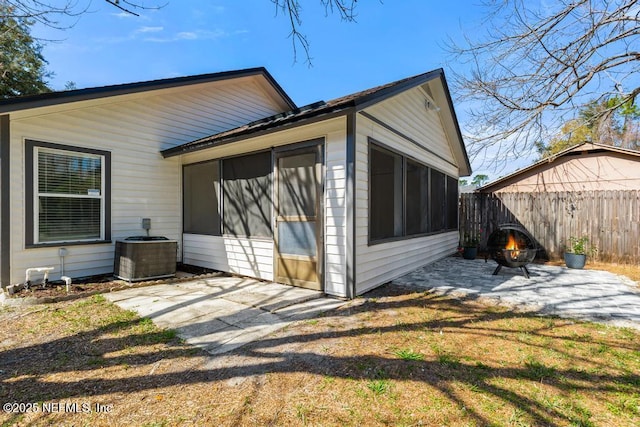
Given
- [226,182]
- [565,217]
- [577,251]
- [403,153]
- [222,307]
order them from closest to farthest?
[222,307]
[403,153]
[226,182]
[577,251]
[565,217]

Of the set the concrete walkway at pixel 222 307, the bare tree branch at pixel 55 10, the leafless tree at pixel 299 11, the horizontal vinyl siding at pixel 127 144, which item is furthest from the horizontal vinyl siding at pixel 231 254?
the bare tree branch at pixel 55 10

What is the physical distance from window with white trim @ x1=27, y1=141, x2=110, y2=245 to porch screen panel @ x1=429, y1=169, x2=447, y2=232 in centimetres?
726

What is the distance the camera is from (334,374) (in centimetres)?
244

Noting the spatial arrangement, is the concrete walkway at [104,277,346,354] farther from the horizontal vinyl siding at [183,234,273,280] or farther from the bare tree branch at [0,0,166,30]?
the bare tree branch at [0,0,166,30]

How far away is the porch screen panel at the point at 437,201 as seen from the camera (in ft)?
25.0

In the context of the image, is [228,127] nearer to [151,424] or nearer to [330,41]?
[330,41]

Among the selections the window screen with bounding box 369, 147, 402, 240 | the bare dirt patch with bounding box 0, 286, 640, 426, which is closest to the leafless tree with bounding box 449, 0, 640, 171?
the window screen with bounding box 369, 147, 402, 240

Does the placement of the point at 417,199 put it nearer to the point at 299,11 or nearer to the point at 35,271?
the point at 299,11

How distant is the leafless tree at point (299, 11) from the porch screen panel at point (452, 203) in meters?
6.70

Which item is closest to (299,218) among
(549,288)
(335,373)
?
(335,373)

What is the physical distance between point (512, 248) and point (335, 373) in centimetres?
541

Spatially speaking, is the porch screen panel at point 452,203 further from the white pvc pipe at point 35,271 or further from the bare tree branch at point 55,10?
the white pvc pipe at point 35,271

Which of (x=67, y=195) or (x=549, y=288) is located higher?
(x=67, y=195)

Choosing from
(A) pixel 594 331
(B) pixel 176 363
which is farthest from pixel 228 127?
(A) pixel 594 331
